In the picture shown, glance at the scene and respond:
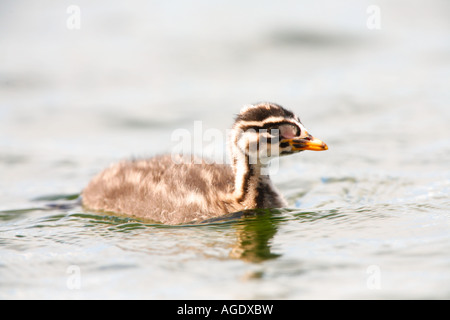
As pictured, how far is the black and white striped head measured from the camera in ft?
28.3

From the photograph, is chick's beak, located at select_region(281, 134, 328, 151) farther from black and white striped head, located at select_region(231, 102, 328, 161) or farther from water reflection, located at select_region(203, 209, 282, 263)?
water reflection, located at select_region(203, 209, 282, 263)

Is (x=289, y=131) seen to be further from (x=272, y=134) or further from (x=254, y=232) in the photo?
(x=254, y=232)

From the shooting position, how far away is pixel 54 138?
45.5 ft

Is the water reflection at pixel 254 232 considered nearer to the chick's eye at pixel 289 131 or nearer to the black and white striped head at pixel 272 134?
the black and white striped head at pixel 272 134

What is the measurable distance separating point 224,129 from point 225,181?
4.75m

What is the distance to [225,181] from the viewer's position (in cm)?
929

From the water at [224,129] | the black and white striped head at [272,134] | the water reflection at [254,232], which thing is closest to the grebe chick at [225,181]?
the black and white striped head at [272,134]

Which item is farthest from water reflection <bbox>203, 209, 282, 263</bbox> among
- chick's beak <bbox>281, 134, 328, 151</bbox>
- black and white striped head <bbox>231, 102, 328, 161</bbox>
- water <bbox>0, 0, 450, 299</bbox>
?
chick's beak <bbox>281, 134, 328, 151</bbox>

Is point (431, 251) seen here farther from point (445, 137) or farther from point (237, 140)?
Result: point (445, 137)

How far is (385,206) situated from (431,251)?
1.97 m

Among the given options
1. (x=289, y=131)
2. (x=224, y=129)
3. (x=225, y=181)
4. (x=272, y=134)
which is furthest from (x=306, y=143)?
(x=224, y=129)

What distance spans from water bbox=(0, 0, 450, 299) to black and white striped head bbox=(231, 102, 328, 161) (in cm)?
84

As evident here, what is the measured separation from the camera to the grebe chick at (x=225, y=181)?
8.66 metres

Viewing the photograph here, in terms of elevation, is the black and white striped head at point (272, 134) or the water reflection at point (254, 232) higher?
the black and white striped head at point (272, 134)
